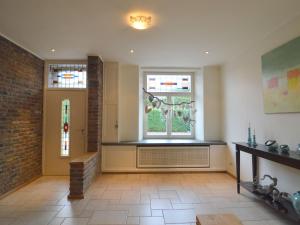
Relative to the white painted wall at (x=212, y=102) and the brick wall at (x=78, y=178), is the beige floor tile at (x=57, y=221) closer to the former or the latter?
the brick wall at (x=78, y=178)

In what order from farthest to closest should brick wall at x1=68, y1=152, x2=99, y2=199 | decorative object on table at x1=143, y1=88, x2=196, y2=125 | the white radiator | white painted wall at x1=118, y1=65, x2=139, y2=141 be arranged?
decorative object on table at x1=143, y1=88, x2=196, y2=125 → white painted wall at x1=118, y1=65, x2=139, y2=141 → the white radiator → brick wall at x1=68, y1=152, x2=99, y2=199

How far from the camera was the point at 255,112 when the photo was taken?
12.3 ft

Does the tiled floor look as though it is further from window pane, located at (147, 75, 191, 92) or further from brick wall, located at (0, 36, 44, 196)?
window pane, located at (147, 75, 191, 92)

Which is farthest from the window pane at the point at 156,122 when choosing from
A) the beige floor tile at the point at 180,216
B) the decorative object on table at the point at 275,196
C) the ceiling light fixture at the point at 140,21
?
the decorative object on table at the point at 275,196

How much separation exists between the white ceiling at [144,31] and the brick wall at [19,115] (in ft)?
1.14

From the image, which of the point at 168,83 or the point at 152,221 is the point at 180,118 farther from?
the point at 152,221

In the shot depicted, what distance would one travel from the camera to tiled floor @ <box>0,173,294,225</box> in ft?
8.91

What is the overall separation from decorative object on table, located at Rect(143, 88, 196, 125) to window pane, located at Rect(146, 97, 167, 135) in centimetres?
8

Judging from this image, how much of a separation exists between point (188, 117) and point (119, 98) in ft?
6.31

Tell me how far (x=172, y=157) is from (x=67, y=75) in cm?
307

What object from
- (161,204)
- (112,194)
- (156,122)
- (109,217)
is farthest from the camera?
(156,122)

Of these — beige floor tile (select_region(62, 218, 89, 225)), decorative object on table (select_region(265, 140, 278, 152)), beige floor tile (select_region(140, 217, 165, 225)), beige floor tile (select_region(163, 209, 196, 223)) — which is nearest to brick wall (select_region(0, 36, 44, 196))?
beige floor tile (select_region(62, 218, 89, 225))

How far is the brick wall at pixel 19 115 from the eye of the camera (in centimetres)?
350

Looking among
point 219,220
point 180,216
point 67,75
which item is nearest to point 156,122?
point 67,75
